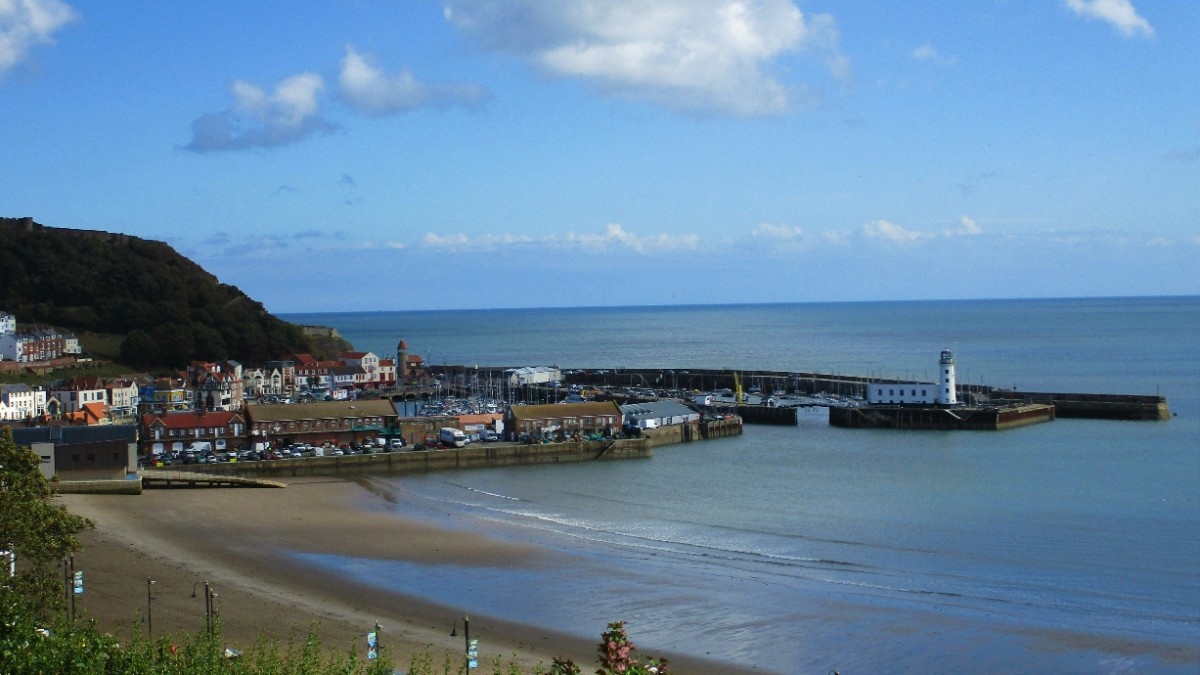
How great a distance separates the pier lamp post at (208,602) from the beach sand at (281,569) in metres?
0.11

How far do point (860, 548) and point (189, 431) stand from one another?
23441 mm

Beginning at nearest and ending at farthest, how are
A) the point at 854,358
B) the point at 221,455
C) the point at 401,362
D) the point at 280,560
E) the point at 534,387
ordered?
1. the point at 280,560
2. the point at 221,455
3. the point at 534,387
4. the point at 401,362
5. the point at 854,358

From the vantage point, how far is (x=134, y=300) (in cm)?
7206

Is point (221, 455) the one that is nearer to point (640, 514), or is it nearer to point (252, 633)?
point (640, 514)

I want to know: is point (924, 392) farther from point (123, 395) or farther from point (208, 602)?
point (208, 602)

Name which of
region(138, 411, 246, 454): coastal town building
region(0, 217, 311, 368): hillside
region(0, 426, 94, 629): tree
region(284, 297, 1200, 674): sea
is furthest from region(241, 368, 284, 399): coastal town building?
region(0, 426, 94, 629): tree

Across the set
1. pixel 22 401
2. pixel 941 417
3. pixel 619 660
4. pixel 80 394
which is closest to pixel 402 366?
pixel 80 394

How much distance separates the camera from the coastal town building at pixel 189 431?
120 feet

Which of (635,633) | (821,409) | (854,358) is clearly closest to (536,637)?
(635,633)

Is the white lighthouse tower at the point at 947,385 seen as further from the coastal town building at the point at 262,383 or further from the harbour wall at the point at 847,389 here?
the coastal town building at the point at 262,383

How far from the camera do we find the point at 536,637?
16.5 metres

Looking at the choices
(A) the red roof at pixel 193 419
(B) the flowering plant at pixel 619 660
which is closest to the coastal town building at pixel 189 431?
(A) the red roof at pixel 193 419

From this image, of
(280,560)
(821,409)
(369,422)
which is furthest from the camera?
(821,409)

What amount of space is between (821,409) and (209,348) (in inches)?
1373
